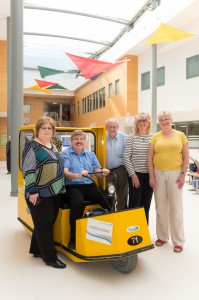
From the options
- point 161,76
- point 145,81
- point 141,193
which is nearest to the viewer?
point 141,193

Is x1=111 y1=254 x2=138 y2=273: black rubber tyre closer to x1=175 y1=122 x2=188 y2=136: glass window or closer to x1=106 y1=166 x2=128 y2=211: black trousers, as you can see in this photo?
x1=106 y1=166 x2=128 y2=211: black trousers

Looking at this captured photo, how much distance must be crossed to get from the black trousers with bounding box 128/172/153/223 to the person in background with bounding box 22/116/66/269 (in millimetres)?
927

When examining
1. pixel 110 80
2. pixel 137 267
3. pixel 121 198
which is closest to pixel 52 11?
pixel 110 80

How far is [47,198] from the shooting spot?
111 inches

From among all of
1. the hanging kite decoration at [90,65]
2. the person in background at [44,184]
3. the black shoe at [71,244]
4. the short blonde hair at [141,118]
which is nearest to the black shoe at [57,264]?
the person in background at [44,184]

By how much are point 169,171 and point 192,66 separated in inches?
370

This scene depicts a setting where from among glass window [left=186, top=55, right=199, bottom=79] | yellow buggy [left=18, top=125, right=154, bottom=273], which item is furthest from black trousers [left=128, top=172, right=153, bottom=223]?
glass window [left=186, top=55, right=199, bottom=79]

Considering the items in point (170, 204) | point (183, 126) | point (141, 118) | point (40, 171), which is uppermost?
point (183, 126)

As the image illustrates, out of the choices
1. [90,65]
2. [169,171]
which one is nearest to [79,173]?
[169,171]

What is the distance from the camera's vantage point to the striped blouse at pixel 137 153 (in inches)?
135

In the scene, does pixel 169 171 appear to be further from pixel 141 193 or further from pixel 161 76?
pixel 161 76

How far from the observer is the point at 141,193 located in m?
3.54

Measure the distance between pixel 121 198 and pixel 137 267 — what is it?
1.03m

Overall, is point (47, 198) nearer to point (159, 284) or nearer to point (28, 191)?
point (28, 191)
